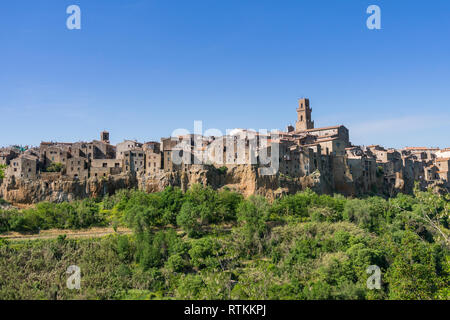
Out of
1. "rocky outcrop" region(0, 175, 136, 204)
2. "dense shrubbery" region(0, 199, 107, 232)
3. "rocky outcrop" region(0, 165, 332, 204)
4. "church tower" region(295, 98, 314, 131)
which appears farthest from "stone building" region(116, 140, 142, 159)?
"church tower" region(295, 98, 314, 131)

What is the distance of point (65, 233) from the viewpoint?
41500 millimetres

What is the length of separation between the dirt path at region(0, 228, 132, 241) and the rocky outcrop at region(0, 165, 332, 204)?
208 inches

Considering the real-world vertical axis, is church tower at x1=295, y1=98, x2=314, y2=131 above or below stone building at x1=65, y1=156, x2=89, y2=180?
above

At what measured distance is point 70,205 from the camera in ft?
146

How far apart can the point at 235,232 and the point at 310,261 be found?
28.5 feet

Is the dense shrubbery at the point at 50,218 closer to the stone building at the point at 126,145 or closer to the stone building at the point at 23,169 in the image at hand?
the stone building at the point at 23,169

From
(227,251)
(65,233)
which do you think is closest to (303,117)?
(227,251)

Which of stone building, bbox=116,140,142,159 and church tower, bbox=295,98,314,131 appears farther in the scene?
church tower, bbox=295,98,314,131

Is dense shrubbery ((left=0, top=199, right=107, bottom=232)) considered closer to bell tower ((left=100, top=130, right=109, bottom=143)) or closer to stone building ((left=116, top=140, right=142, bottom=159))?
stone building ((left=116, top=140, right=142, bottom=159))

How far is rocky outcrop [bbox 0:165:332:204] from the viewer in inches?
1797

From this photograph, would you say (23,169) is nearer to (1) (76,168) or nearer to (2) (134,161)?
(1) (76,168)

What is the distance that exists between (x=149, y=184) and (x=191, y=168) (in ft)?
17.4
